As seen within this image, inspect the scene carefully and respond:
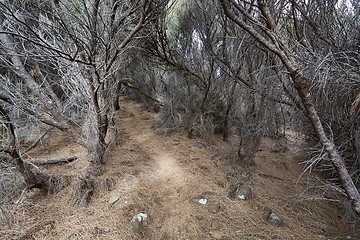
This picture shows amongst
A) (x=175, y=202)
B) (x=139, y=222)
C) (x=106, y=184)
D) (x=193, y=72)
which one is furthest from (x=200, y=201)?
(x=193, y=72)

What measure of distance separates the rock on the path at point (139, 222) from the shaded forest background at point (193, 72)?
0.88 m

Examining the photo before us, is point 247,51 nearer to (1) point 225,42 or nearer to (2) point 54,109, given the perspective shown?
(1) point 225,42

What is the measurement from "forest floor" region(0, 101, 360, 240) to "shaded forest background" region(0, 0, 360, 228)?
31 cm

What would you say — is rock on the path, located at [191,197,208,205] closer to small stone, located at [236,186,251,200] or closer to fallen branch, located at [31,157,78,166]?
small stone, located at [236,186,251,200]

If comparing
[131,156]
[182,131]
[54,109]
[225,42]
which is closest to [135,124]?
[182,131]

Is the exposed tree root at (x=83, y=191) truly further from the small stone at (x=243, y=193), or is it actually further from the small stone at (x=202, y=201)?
the small stone at (x=243, y=193)

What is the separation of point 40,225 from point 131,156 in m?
2.11

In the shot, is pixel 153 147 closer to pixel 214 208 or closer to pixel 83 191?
pixel 83 191

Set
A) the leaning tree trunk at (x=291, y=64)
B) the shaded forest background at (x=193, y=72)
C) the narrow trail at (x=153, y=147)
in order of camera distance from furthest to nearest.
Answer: the narrow trail at (x=153, y=147)
the shaded forest background at (x=193, y=72)
the leaning tree trunk at (x=291, y=64)

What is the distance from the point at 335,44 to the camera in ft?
12.0

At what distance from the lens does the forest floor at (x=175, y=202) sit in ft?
11.3

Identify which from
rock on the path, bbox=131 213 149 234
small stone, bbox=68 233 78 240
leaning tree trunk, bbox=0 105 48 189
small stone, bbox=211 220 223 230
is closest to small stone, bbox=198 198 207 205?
small stone, bbox=211 220 223 230

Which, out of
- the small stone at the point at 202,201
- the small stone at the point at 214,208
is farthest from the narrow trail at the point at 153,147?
the small stone at the point at 214,208

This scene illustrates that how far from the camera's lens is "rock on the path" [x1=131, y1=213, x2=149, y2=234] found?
11.4 feet
